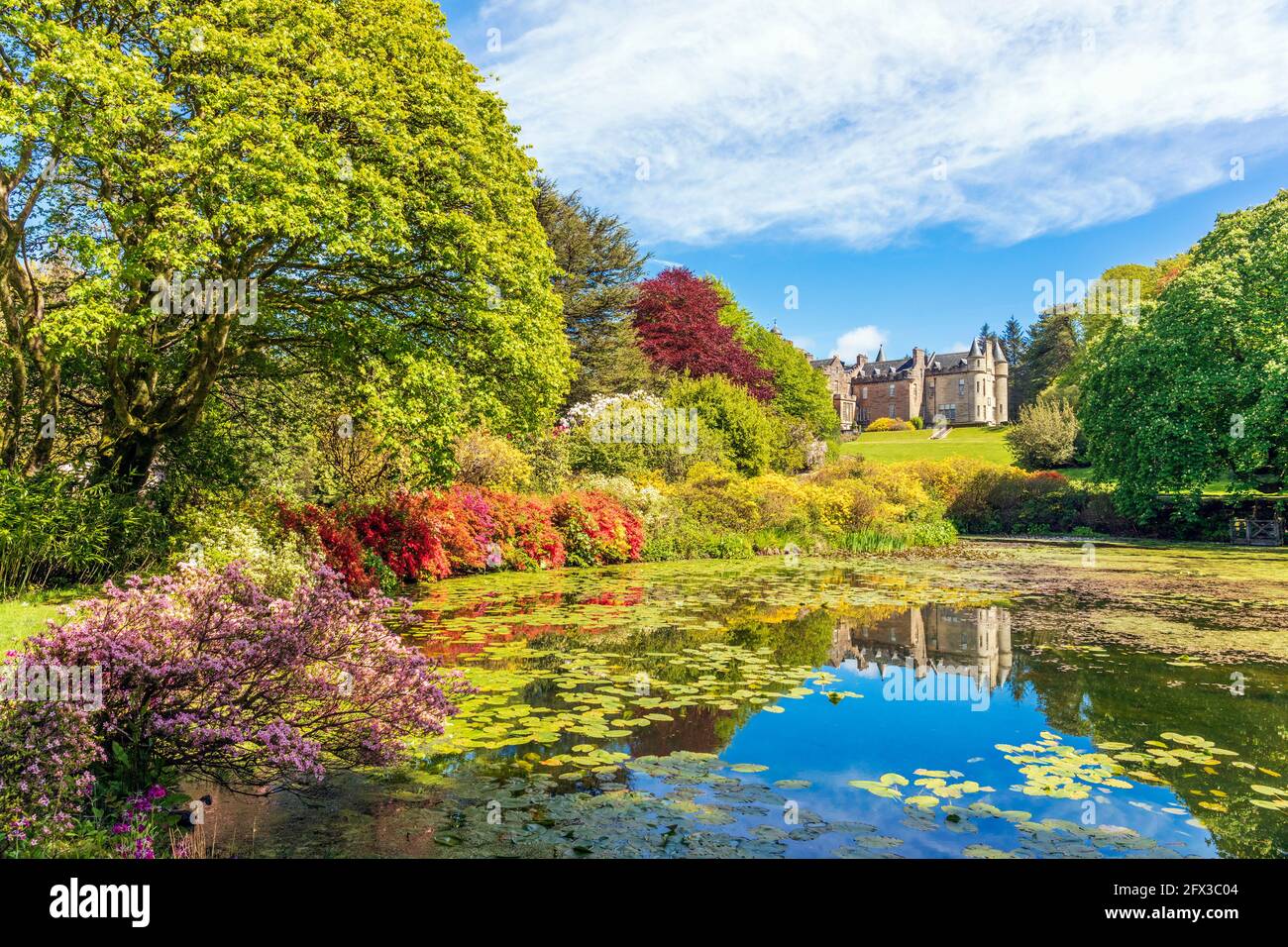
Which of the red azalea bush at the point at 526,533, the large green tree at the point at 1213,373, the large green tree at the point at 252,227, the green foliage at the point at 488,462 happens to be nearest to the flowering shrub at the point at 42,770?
the large green tree at the point at 252,227

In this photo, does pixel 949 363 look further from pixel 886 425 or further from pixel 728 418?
pixel 728 418

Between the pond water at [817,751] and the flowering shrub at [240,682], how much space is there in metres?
0.33

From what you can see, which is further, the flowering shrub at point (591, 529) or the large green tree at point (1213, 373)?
the large green tree at point (1213, 373)

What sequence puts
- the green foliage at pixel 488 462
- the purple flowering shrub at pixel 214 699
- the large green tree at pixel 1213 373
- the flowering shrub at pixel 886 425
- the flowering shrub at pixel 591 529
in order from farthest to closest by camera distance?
the flowering shrub at pixel 886 425 → the large green tree at pixel 1213 373 → the flowering shrub at pixel 591 529 → the green foliage at pixel 488 462 → the purple flowering shrub at pixel 214 699

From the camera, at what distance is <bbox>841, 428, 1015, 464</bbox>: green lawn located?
4928 cm

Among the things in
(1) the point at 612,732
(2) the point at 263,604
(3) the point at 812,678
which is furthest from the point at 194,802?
(3) the point at 812,678

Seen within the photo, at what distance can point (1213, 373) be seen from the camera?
2502 centimetres

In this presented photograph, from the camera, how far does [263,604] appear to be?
17.1 feet

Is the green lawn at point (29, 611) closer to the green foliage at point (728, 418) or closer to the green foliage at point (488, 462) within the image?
the green foliage at point (488, 462)

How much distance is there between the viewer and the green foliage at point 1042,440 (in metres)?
40.1

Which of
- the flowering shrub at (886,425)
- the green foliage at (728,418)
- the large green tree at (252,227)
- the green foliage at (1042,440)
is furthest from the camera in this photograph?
the flowering shrub at (886,425)

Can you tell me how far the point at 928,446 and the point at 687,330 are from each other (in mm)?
25784

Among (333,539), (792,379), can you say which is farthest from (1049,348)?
(333,539)

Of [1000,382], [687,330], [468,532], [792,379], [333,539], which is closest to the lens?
[333,539]
